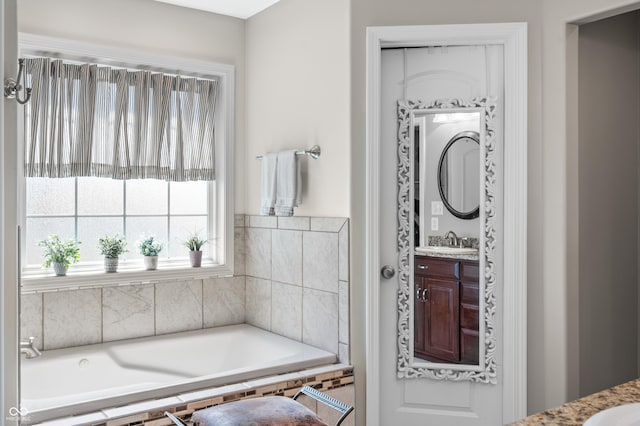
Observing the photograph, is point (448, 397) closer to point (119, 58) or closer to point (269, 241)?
point (269, 241)

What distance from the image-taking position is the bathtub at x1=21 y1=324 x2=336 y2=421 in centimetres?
243

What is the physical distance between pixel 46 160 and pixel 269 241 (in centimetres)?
137

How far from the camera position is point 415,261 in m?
2.87

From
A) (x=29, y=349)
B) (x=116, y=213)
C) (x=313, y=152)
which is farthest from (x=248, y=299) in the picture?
(x=29, y=349)

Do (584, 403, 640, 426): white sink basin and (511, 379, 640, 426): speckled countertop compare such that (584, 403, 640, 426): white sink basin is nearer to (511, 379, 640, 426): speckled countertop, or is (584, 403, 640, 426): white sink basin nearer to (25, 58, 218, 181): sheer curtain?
(511, 379, 640, 426): speckled countertop

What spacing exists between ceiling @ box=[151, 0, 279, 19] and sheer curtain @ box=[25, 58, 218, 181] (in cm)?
45

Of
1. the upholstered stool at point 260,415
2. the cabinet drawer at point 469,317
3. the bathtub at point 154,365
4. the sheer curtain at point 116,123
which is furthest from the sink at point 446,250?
the sheer curtain at point 116,123

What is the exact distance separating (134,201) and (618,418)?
3116 millimetres

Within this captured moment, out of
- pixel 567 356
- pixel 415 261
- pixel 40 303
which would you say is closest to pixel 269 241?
pixel 415 261

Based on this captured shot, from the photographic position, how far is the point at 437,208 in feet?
9.27

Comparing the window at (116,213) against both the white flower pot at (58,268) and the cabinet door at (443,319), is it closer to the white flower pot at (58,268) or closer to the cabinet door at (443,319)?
the white flower pot at (58,268)

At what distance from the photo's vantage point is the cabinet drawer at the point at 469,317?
2.78 m

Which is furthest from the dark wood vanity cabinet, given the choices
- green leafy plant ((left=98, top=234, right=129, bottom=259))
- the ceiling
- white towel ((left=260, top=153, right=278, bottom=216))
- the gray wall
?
the ceiling

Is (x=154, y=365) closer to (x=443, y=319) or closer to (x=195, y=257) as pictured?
(x=195, y=257)
